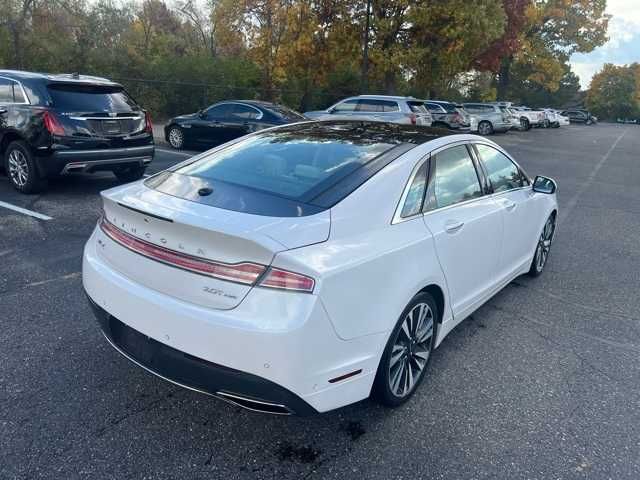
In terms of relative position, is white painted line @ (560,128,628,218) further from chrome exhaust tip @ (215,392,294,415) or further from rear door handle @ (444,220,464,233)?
chrome exhaust tip @ (215,392,294,415)

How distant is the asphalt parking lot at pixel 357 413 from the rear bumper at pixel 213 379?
1.22 ft

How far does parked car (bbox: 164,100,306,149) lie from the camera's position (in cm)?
1212

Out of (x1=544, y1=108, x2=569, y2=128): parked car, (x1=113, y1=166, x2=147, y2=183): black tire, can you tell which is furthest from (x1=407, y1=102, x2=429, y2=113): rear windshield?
(x1=544, y1=108, x2=569, y2=128): parked car

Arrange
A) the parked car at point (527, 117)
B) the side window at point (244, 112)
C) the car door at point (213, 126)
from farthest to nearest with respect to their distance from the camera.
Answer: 1. the parked car at point (527, 117)
2. the car door at point (213, 126)
3. the side window at point (244, 112)

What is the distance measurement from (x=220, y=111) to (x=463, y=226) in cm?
1037

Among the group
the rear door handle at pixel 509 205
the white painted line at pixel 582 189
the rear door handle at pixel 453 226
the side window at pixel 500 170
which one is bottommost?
the white painted line at pixel 582 189

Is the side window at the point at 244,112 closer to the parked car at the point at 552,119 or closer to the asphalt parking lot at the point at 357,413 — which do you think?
the asphalt parking lot at the point at 357,413

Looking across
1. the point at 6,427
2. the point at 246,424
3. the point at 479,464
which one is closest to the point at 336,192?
the point at 246,424

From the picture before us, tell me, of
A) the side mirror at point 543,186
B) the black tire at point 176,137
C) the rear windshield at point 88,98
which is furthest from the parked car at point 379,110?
the side mirror at point 543,186

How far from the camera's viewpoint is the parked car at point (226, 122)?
39.8ft

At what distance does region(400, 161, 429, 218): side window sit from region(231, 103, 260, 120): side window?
9589mm

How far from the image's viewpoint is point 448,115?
21562 mm

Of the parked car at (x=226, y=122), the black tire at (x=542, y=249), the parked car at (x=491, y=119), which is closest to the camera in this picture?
the black tire at (x=542, y=249)

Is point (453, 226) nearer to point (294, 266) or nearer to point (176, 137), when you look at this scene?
point (294, 266)
